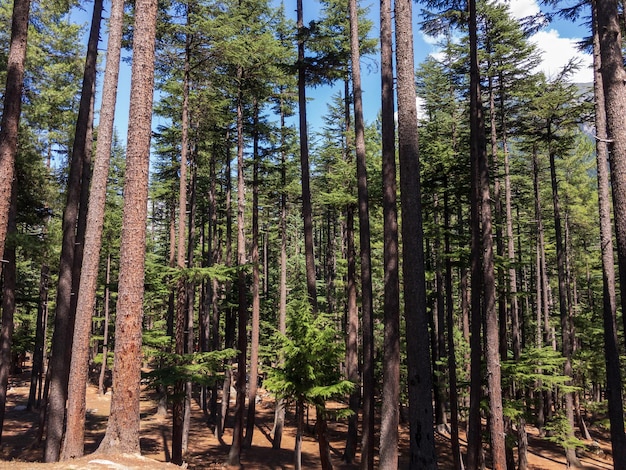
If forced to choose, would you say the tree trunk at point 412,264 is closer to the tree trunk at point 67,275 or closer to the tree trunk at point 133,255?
the tree trunk at point 133,255

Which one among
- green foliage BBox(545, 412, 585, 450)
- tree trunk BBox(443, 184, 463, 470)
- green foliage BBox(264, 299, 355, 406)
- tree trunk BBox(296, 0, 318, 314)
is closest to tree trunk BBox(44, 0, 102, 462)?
green foliage BBox(264, 299, 355, 406)

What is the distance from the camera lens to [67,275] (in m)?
11.8

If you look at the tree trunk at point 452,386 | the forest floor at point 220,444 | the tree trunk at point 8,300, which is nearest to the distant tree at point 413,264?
the tree trunk at point 452,386

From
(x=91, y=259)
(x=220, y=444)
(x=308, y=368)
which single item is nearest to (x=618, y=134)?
(x=308, y=368)

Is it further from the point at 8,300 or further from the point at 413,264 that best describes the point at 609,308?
the point at 8,300

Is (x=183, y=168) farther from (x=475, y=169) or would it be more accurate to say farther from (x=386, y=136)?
(x=475, y=169)

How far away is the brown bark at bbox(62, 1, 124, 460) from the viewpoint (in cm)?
870

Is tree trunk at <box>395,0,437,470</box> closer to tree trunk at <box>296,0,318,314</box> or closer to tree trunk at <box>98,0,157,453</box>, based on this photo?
tree trunk at <box>98,0,157,453</box>

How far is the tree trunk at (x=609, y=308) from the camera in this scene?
10125mm

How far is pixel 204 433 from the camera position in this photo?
2242 cm

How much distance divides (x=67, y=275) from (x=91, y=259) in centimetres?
317

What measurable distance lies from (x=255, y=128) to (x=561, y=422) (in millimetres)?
20758

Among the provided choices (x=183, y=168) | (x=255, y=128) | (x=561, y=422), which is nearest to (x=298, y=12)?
(x=255, y=128)

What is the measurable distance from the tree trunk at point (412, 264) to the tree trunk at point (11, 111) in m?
8.39
